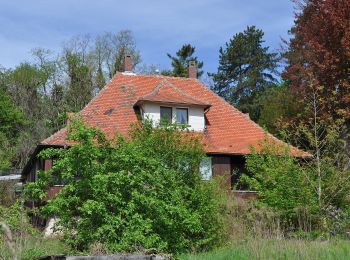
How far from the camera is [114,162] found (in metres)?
13.9

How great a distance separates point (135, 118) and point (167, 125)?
12374mm

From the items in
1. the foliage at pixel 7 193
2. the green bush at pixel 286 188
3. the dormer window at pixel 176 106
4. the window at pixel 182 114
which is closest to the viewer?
the green bush at pixel 286 188

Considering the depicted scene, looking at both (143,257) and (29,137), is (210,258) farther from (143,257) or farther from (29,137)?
(29,137)

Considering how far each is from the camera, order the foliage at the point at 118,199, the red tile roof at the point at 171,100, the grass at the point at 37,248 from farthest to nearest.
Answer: the red tile roof at the point at 171,100 < the foliage at the point at 118,199 < the grass at the point at 37,248

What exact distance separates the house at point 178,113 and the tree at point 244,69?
77.0 ft

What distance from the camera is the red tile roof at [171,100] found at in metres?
28.5

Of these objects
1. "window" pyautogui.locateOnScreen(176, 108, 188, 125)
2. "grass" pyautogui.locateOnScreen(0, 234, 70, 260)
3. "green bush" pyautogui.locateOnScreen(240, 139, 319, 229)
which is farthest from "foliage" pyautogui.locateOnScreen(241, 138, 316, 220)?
"window" pyautogui.locateOnScreen(176, 108, 188, 125)

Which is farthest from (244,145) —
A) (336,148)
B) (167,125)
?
(167,125)

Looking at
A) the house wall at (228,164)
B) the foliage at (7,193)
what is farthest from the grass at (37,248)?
the foliage at (7,193)

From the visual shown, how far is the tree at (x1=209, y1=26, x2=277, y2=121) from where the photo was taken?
55.9 metres

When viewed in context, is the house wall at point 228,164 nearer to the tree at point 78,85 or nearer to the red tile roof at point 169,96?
the red tile roof at point 169,96

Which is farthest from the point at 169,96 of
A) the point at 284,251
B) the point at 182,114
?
the point at 284,251

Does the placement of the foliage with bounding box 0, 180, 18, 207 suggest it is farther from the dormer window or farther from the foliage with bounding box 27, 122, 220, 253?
the foliage with bounding box 27, 122, 220, 253

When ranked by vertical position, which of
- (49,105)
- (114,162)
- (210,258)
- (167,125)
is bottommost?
(210,258)
